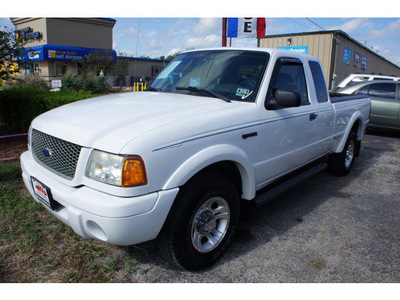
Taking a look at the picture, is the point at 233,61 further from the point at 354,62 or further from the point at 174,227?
the point at 354,62

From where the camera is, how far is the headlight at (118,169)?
2086 millimetres

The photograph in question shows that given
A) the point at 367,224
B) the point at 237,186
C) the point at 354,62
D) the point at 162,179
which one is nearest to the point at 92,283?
the point at 162,179

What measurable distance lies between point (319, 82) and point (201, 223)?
9.09 feet

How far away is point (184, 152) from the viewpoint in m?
2.31

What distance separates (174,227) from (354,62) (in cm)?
2395

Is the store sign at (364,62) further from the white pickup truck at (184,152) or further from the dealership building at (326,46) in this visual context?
the white pickup truck at (184,152)

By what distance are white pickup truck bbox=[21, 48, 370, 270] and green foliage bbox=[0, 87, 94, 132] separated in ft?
12.4

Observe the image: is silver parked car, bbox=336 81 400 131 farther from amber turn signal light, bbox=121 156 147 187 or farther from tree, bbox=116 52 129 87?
tree, bbox=116 52 129 87

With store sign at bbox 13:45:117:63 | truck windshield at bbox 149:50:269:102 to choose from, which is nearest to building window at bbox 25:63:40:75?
store sign at bbox 13:45:117:63

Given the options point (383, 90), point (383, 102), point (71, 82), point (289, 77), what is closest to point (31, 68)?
point (289, 77)

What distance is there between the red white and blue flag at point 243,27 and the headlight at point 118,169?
10.1 m

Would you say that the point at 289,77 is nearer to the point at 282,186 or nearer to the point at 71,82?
the point at 282,186

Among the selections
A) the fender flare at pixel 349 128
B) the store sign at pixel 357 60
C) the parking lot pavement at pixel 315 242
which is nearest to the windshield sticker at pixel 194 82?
the parking lot pavement at pixel 315 242

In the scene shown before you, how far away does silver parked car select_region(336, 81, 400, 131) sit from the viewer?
29.3 feet
